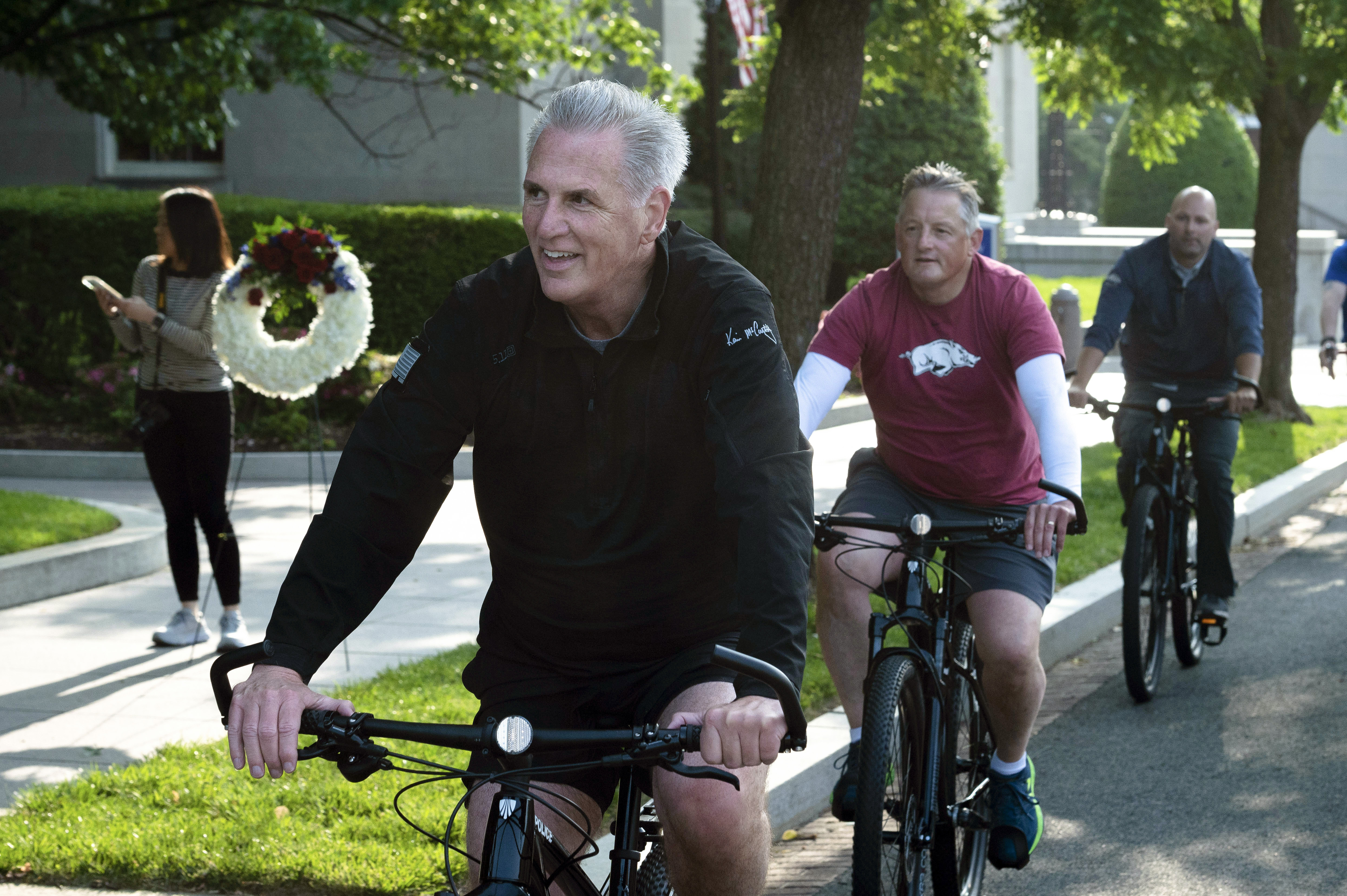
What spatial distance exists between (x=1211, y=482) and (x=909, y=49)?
8.46 m

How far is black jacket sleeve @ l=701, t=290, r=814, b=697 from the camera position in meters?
2.29

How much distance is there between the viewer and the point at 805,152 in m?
7.61

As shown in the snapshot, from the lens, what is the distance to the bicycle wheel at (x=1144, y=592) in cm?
620

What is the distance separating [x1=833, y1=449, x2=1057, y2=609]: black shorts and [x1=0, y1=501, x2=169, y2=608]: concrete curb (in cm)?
467

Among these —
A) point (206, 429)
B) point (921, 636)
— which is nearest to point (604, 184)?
point (921, 636)

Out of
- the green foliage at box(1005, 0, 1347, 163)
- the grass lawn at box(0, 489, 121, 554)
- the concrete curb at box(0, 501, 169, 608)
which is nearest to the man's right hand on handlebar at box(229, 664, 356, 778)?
the concrete curb at box(0, 501, 169, 608)

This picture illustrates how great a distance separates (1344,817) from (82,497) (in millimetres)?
9345

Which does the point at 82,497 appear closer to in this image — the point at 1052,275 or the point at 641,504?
the point at 641,504

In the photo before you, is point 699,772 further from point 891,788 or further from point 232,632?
point 232,632

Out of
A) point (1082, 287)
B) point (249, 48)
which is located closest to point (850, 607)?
point (249, 48)

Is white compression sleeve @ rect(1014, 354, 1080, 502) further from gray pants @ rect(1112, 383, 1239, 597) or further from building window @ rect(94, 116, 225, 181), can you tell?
building window @ rect(94, 116, 225, 181)

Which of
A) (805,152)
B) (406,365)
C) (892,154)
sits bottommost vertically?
(406,365)

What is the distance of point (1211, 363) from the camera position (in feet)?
23.9

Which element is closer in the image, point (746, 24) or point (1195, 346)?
point (1195, 346)
